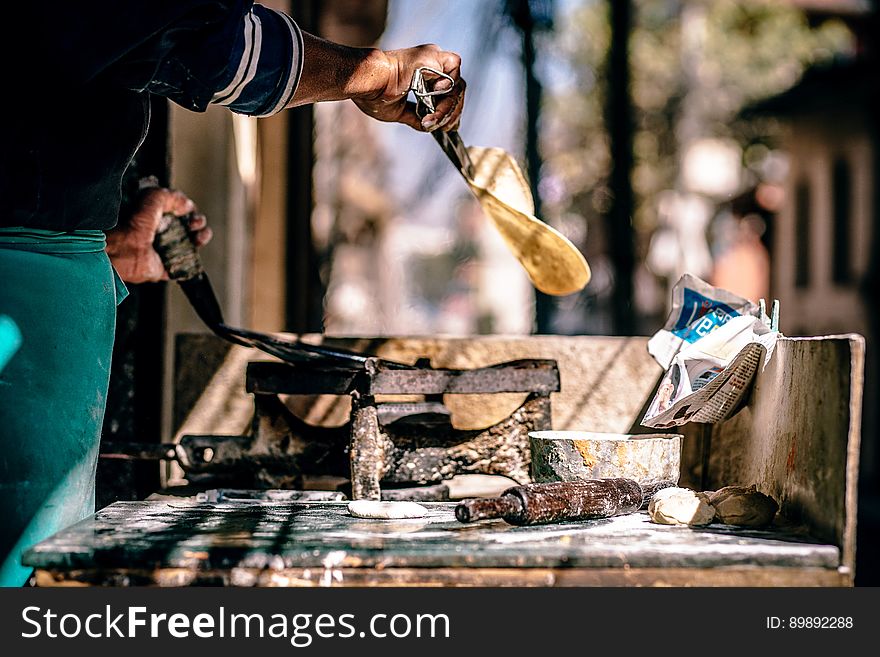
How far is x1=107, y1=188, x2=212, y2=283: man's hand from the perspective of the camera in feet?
7.75

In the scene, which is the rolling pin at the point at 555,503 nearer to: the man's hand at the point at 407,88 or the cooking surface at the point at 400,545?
the cooking surface at the point at 400,545

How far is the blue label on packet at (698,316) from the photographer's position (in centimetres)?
242

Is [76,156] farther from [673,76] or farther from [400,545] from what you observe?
[673,76]

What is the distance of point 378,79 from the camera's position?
78.0 inches

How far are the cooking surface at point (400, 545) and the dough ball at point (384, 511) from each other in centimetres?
3

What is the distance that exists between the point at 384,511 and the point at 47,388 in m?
0.74

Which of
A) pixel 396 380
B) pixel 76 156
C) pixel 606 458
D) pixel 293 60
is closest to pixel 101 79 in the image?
pixel 76 156

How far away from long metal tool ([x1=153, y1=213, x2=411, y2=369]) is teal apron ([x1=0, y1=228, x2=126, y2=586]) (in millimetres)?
600

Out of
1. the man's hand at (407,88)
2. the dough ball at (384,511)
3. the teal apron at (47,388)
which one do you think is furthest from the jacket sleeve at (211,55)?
the dough ball at (384,511)

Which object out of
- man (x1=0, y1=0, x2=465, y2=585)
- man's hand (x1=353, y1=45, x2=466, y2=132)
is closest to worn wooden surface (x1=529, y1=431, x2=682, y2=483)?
man's hand (x1=353, y1=45, x2=466, y2=132)

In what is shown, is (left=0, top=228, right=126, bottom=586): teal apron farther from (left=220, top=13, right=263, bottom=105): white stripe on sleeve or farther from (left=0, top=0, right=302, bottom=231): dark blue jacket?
(left=220, top=13, right=263, bottom=105): white stripe on sleeve
